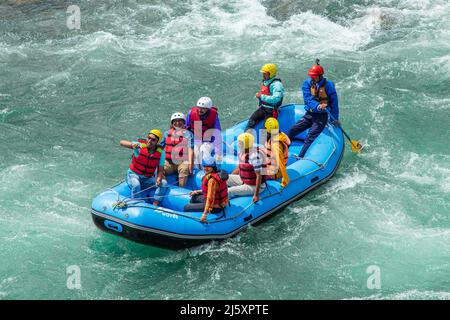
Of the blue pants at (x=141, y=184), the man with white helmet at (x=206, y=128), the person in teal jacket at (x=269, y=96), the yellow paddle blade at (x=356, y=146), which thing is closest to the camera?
the blue pants at (x=141, y=184)

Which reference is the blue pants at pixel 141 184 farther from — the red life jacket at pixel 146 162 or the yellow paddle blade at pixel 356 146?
the yellow paddle blade at pixel 356 146

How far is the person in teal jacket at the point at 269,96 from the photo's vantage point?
11.5 meters

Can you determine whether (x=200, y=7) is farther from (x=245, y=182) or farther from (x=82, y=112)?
(x=245, y=182)

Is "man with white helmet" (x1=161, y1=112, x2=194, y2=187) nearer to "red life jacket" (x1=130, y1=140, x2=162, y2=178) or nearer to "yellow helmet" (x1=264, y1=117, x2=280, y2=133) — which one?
"red life jacket" (x1=130, y1=140, x2=162, y2=178)

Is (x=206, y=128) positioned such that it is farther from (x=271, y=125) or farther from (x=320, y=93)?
(x=320, y=93)

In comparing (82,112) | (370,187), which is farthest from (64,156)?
(370,187)

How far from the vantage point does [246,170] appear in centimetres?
991

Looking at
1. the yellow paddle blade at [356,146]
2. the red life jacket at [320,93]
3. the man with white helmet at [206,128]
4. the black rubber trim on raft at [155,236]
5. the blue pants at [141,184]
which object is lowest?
the black rubber trim on raft at [155,236]

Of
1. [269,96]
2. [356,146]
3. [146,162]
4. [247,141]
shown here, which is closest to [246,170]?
[247,141]

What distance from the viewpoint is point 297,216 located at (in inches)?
415

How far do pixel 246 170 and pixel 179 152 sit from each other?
1086 millimetres

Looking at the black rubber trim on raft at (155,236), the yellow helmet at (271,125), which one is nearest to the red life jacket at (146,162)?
the black rubber trim on raft at (155,236)

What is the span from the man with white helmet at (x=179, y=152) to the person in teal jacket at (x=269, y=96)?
177 centimetres

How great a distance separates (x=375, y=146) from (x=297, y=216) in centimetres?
292
